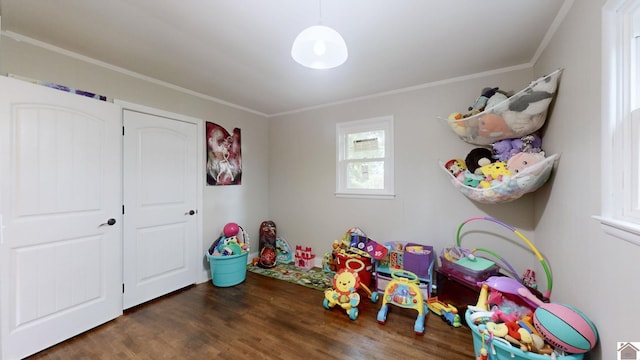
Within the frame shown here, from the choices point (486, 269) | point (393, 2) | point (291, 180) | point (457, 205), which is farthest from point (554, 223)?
point (291, 180)

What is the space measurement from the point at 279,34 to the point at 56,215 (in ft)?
7.47

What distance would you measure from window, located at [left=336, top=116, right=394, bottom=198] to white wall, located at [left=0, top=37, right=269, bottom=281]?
1353mm

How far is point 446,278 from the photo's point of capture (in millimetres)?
2428

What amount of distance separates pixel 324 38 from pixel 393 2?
2.23 ft

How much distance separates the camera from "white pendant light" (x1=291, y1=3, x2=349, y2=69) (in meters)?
1.20

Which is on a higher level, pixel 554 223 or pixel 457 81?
pixel 457 81

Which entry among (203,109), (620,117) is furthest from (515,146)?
(203,109)

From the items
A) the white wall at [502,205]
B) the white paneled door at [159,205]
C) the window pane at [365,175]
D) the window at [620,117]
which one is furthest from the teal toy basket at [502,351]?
the white paneled door at [159,205]

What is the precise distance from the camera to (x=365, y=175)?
11.0ft

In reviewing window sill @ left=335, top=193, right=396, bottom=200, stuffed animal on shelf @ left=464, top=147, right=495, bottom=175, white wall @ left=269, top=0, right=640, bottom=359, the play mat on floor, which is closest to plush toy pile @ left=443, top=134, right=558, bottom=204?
stuffed animal on shelf @ left=464, top=147, right=495, bottom=175

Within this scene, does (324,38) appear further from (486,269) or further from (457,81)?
(486,269)

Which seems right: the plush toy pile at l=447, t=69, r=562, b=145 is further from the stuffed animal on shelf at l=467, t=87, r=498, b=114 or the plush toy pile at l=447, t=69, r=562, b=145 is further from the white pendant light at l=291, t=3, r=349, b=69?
the white pendant light at l=291, t=3, r=349, b=69

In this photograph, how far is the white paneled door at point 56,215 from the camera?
1762mm

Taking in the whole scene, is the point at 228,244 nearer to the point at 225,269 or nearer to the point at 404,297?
the point at 225,269
